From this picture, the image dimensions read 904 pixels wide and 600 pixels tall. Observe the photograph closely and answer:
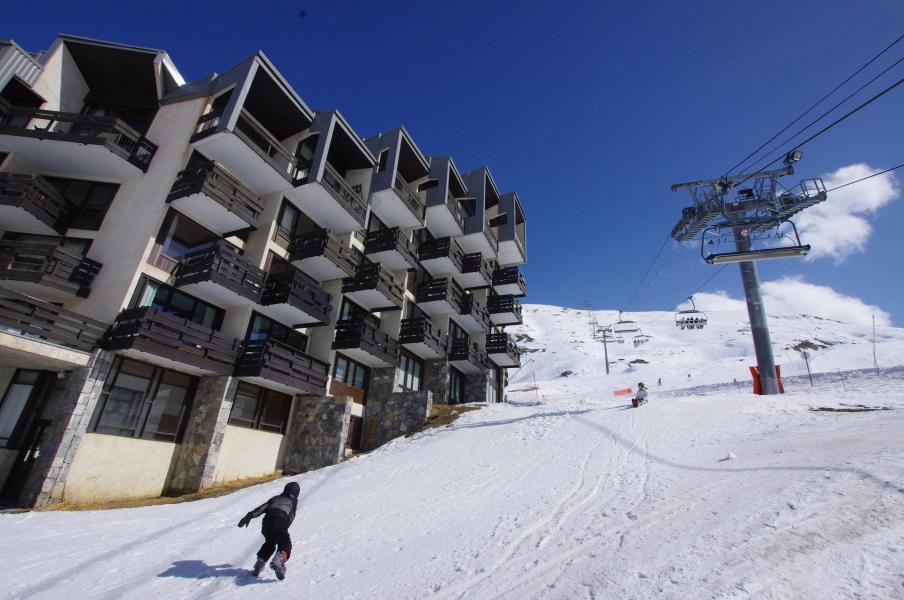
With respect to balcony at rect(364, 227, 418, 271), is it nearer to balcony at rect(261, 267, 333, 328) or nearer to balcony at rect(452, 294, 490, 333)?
balcony at rect(261, 267, 333, 328)

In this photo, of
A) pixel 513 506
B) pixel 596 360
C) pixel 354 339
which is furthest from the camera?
pixel 596 360

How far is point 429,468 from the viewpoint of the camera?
1596 centimetres

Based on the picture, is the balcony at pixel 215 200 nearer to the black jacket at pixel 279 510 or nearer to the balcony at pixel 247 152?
the balcony at pixel 247 152

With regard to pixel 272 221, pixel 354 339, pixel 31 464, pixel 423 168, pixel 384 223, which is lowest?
pixel 31 464

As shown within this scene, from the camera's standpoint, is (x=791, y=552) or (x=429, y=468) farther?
(x=429, y=468)

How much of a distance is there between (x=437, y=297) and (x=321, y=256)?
9.88m

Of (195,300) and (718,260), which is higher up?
(718,260)

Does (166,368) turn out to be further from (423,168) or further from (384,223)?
(423,168)

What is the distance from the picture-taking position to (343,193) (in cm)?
2381

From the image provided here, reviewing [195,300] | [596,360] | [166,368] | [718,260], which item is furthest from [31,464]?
[596,360]

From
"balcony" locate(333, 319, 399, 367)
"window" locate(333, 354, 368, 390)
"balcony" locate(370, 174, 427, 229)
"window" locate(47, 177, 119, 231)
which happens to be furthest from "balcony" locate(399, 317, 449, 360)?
"window" locate(47, 177, 119, 231)

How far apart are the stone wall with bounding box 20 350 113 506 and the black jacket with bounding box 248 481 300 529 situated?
9.87 metres

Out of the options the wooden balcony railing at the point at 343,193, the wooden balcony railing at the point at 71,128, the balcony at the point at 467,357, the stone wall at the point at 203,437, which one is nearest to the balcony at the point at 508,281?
the balcony at the point at 467,357

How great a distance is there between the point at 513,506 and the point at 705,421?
1158 centimetres
